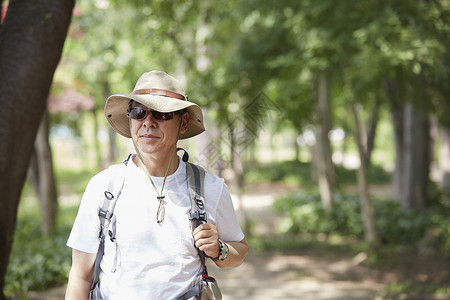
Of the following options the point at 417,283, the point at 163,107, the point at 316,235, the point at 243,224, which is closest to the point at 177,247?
the point at 163,107

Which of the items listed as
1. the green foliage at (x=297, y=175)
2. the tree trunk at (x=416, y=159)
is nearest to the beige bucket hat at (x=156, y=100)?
the tree trunk at (x=416, y=159)

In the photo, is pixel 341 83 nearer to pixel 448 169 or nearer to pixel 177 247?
pixel 177 247

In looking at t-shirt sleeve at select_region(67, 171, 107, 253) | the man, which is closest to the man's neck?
the man

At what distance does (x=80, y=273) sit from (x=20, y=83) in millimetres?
2020

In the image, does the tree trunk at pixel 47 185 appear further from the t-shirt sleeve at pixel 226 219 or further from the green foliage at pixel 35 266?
the t-shirt sleeve at pixel 226 219

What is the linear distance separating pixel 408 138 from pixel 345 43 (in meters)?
5.88

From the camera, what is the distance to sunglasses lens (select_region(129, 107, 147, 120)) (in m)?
2.17

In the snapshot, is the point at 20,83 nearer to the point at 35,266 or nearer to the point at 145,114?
the point at 145,114

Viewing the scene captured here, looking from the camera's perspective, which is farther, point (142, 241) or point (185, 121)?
point (185, 121)

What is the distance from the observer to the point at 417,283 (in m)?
8.20

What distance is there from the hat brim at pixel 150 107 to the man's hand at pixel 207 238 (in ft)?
1.77

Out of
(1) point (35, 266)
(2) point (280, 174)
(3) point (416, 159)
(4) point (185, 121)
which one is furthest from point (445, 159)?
(4) point (185, 121)

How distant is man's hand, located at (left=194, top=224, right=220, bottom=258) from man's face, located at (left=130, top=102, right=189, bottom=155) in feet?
1.32

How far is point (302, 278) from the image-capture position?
8.84 m
